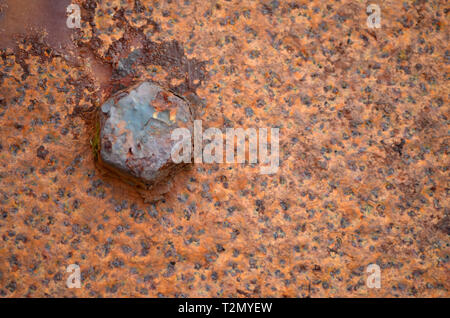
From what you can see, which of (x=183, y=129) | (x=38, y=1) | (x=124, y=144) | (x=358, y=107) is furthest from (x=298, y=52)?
(x=38, y=1)

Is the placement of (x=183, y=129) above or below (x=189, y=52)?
below

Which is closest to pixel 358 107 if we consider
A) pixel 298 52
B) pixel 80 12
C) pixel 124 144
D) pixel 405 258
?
pixel 298 52

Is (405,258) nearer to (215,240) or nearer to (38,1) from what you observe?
(215,240)

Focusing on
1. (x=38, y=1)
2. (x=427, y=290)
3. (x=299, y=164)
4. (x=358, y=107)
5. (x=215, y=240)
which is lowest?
(x=427, y=290)
